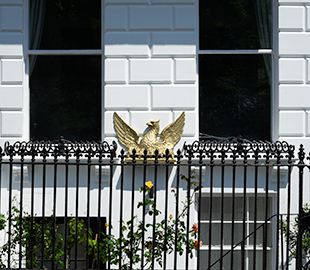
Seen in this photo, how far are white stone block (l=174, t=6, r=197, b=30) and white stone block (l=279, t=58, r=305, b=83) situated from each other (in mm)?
1542

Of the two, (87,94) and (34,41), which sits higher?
(34,41)

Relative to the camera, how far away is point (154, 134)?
704cm

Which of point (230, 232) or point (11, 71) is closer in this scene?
point (230, 232)

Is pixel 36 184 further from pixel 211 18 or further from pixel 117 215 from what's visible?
pixel 211 18

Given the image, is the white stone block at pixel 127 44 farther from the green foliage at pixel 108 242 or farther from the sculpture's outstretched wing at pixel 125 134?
the green foliage at pixel 108 242

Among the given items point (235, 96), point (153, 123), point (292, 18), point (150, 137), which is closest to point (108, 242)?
point (150, 137)

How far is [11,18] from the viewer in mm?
7188

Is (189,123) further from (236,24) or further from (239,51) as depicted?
(236,24)

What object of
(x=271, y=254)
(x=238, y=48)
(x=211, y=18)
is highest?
(x=211, y=18)

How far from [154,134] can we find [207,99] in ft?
3.49

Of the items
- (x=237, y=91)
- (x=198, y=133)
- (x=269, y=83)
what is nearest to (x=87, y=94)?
(x=198, y=133)

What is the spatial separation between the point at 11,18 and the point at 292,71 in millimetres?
4449

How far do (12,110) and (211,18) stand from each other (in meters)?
3.48

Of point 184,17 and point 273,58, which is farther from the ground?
point 184,17
